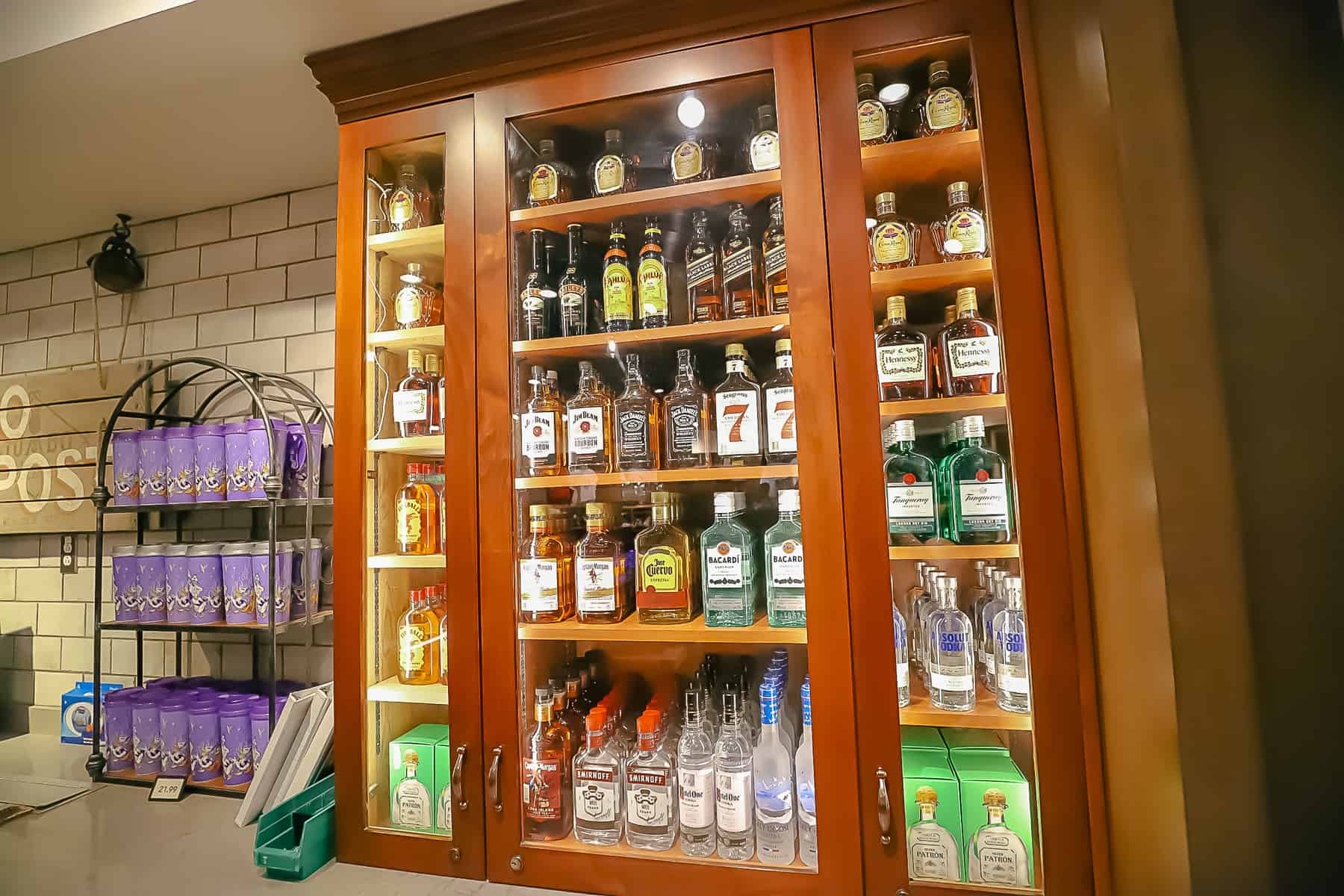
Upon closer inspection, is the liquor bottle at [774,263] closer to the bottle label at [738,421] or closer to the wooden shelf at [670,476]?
the bottle label at [738,421]

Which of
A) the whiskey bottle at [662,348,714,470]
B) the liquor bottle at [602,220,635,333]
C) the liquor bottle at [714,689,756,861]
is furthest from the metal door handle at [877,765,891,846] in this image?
the liquor bottle at [602,220,635,333]

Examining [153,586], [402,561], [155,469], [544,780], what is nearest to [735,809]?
[544,780]

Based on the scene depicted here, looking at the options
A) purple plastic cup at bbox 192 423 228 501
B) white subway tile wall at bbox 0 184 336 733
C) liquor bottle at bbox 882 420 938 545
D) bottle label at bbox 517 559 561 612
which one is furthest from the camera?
white subway tile wall at bbox 0 184 336 733

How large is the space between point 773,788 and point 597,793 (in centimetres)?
35

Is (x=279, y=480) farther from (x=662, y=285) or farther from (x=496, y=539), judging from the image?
(x=662, y=285)

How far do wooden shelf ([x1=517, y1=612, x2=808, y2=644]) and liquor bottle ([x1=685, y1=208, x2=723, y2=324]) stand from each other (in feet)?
2.07

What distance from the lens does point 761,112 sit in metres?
1.30

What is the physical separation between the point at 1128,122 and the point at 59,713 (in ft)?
→ 11.3

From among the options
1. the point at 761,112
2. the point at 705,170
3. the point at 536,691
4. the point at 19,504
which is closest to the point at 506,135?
the point at 705,170

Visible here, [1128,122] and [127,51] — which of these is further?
[127,51]

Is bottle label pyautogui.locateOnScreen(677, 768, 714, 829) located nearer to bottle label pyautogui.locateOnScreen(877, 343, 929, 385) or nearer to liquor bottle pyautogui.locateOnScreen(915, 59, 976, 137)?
bottle label pyautogui.locateOnScreen(877, 343, 929, 385)

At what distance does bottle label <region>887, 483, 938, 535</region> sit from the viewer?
1191mm

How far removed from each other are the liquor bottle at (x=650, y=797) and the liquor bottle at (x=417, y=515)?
24.3 inches

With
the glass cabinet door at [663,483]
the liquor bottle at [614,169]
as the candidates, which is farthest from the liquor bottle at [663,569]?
the liquor bottle at [614,169]
